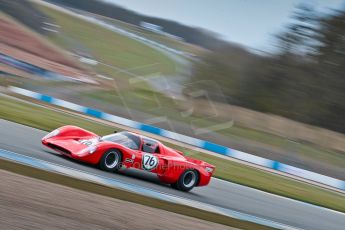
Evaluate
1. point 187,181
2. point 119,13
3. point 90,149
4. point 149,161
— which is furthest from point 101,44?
point 90,149

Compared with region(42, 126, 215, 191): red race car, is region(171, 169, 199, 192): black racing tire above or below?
below

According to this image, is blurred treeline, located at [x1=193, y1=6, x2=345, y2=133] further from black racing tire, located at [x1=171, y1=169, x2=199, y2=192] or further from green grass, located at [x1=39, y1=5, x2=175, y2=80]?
black racing tire, located at [x1=171, y1=169, x2=199, y2=192]

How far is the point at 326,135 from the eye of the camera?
28609mm

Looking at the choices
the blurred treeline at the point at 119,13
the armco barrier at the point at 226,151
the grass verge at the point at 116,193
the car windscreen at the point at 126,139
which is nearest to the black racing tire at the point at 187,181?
the car windscreen at the point at 126,139

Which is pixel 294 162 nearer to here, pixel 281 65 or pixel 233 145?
pixel 233 145

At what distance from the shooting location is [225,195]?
1109cm

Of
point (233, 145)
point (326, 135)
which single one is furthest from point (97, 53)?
point (233, 145)

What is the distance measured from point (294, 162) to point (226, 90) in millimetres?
9412

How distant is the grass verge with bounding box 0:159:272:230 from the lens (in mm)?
7512

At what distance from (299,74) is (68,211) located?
27353 mm

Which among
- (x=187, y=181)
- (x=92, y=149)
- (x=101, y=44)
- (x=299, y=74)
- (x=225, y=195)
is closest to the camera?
(x=92, y=149)

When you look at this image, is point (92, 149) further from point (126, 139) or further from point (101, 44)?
point (101, 44)

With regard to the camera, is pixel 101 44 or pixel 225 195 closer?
pixel 225 195

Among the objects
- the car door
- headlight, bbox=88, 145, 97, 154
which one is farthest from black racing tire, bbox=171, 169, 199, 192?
headlight, bbox=88, 145, 97, 154
